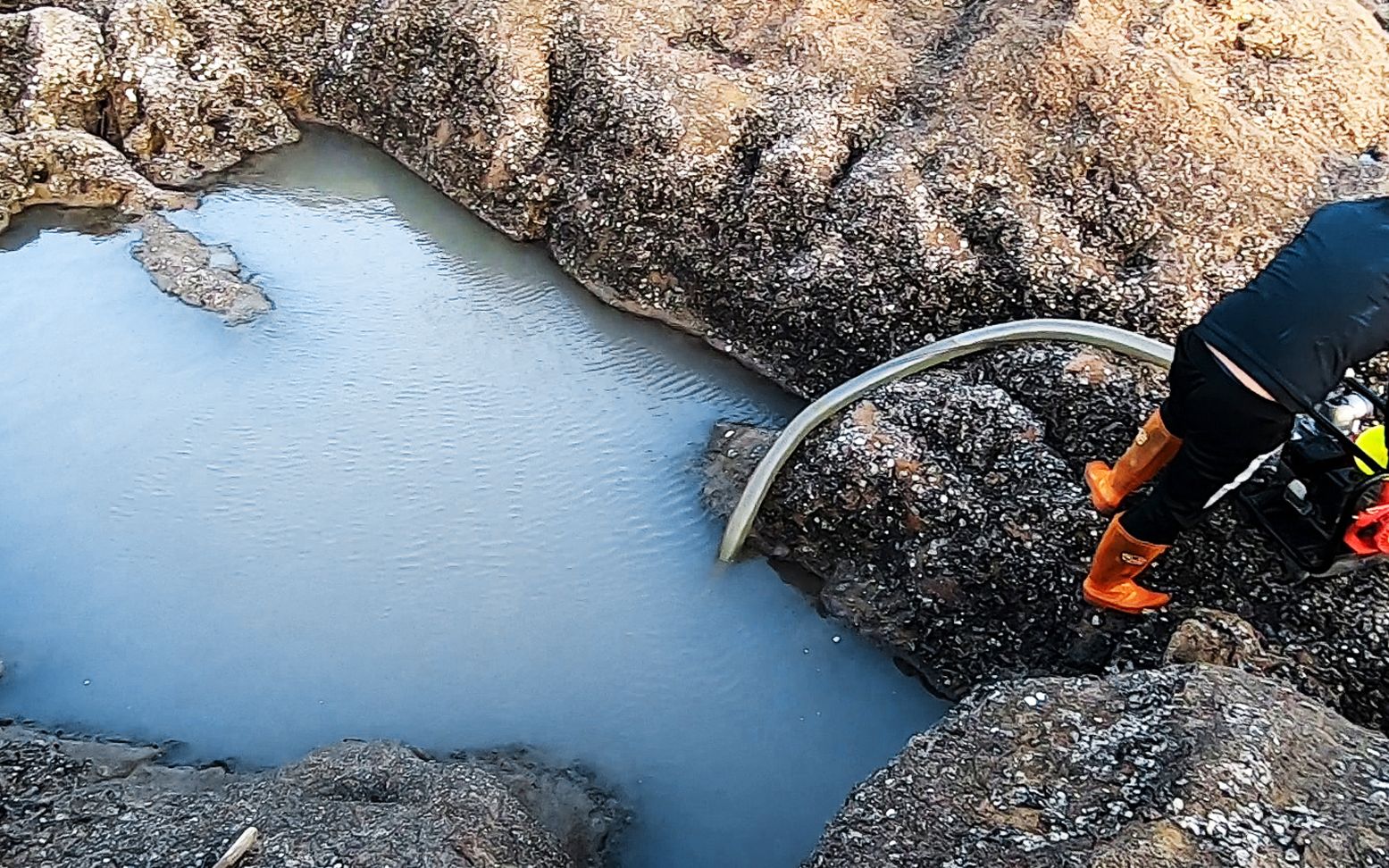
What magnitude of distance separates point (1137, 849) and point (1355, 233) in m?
2.24

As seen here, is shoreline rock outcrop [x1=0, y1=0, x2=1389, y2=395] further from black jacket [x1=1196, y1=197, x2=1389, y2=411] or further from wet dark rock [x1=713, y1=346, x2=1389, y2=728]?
black jacket [x1=1196, y1=197, x2=1389, y2=411]

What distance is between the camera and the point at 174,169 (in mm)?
7945

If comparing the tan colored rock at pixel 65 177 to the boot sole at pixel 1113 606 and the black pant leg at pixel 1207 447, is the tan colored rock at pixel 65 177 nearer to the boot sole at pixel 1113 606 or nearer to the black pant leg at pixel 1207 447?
the boot sole at pixel 1113 606

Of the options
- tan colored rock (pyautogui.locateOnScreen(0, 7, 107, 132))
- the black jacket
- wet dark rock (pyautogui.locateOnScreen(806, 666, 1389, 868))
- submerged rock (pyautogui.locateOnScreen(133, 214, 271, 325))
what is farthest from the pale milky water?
the black jacket

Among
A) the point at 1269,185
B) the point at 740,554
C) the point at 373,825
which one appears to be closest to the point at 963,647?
the point at 740,554

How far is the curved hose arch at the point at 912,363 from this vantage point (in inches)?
208

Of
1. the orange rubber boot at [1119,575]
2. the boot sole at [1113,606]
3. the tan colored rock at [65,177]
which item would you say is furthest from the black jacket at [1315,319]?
the tan colored rock at [65,177]

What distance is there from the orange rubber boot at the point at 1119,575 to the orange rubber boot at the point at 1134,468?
0.14 meters

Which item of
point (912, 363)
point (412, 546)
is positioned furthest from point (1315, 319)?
point (412, 546)

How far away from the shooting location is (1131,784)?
3.11m

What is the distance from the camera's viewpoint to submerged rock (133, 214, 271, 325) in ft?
21.8

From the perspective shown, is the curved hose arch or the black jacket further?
the curved hose arch

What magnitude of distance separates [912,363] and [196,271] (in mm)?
4570

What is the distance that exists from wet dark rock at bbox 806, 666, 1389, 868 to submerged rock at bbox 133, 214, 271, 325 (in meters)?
4.99
